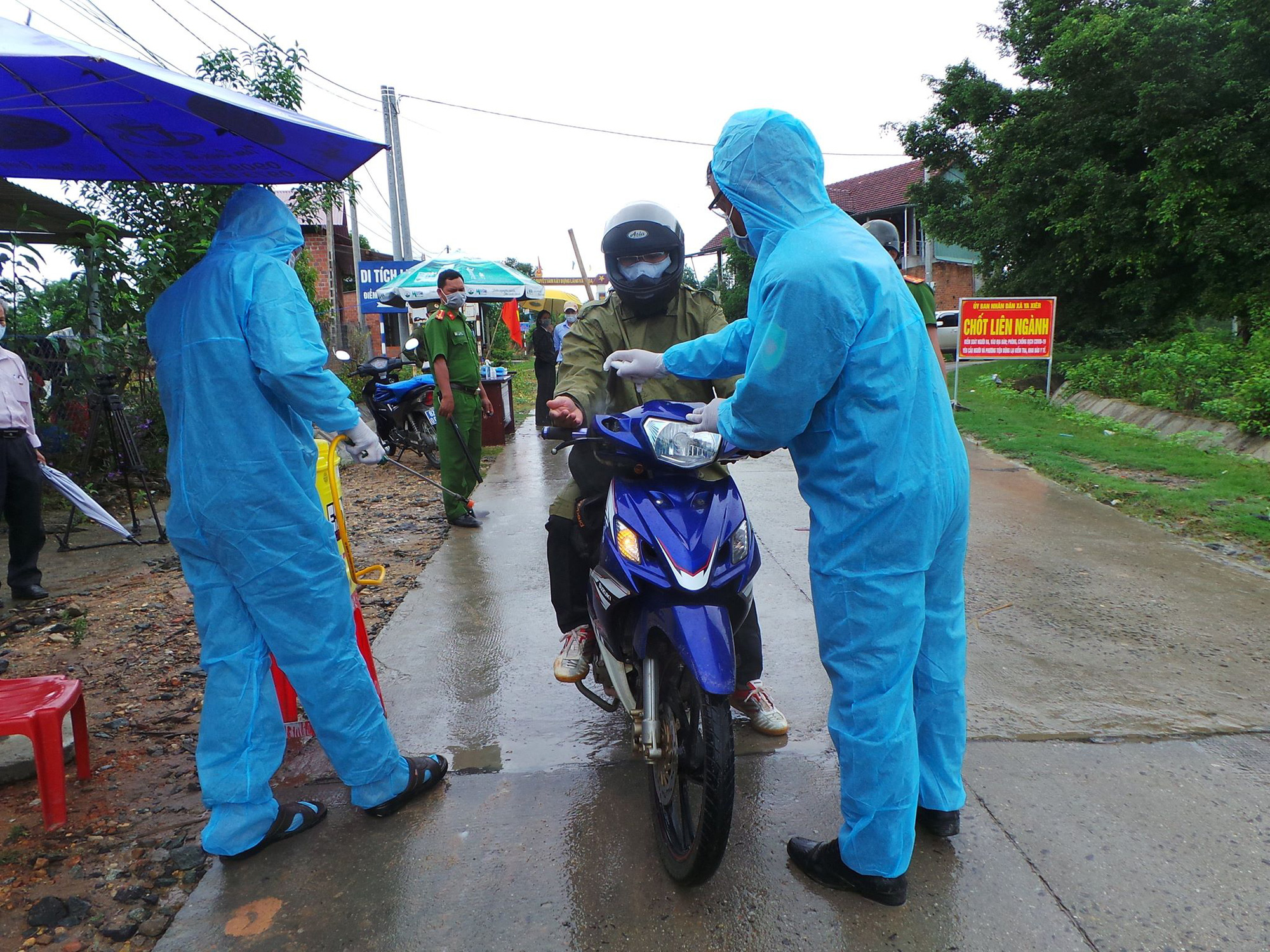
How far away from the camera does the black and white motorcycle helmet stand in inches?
121

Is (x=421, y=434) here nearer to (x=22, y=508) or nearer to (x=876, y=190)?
(x=22, y=508)

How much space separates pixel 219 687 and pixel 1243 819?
119 inches

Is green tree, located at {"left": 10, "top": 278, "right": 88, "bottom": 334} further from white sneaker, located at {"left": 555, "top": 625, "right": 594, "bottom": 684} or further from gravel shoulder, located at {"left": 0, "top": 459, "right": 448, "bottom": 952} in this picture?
white sneaker, located at {"left": 555, "top": 625, "right": 594, "bottom": 684}

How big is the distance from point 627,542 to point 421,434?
7801 millimetres

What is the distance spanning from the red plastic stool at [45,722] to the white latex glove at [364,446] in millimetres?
1206

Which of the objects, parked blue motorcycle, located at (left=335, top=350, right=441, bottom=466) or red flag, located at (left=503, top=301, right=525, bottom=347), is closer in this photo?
parked blue motorcycle, located at (left=335, top=350, right=441, bottom=466)

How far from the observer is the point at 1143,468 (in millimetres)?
7824

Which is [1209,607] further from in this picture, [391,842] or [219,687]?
[219,687]

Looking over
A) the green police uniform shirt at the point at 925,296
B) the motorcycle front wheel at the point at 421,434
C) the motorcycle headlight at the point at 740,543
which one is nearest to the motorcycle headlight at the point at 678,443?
the motorcycle headlight at the point at 740,543

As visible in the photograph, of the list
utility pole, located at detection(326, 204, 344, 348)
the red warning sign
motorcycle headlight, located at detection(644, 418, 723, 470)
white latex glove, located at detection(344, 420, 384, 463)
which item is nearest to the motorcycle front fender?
A: motorcycle headlight, located at detection(644, 418, 723, 470)

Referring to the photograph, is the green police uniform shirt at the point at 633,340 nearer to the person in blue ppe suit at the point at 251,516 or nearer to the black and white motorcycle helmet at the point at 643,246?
the black and white motorcycle helmet at the point at 643,246

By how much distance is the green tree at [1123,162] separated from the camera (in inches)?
510

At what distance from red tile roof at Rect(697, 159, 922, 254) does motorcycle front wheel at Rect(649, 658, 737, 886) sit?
112 feet

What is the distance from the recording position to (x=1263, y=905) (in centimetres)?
225
